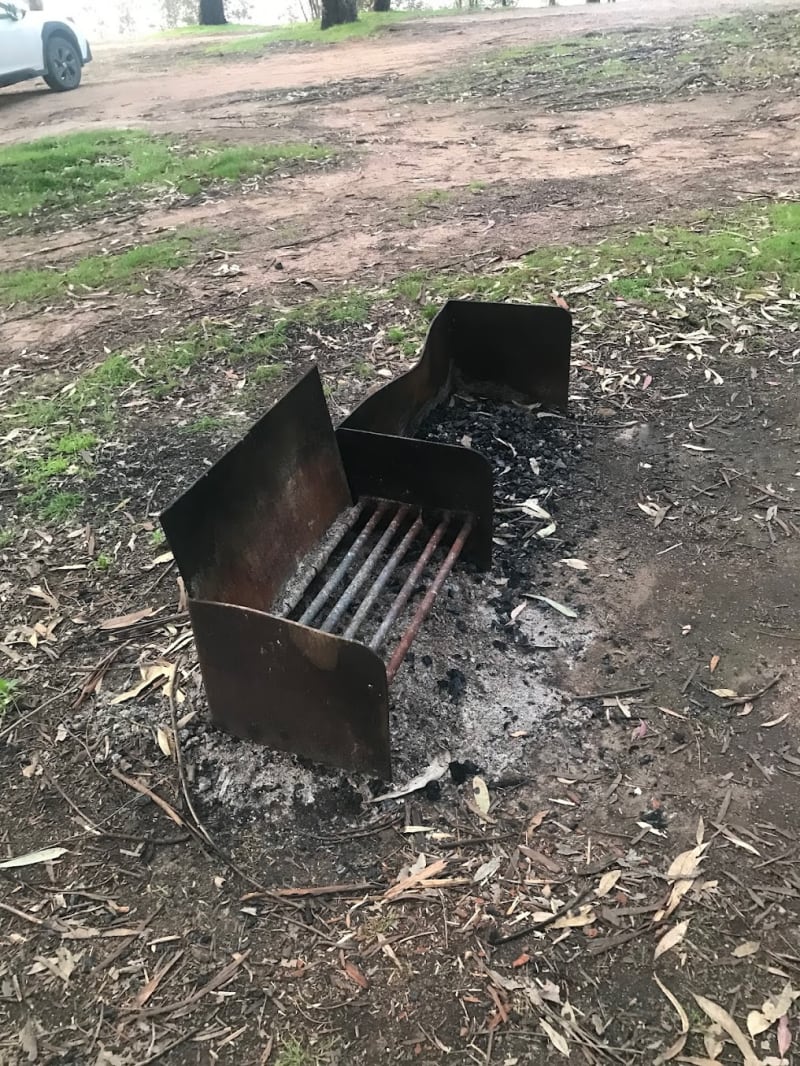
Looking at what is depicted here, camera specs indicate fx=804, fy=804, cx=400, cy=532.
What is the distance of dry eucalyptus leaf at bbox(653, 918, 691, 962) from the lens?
7.41ft

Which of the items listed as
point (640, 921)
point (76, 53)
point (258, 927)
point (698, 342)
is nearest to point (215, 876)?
point (258, 927)

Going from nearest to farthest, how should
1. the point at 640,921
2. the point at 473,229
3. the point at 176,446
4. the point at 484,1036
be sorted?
the point at 484,1036 < the point at 640,921 < the point at 176,446 < the point at 473,229

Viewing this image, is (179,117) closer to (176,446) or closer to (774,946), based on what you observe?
(176,446)

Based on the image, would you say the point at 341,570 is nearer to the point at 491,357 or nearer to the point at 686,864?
the point at 686,864

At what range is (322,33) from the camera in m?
18.2

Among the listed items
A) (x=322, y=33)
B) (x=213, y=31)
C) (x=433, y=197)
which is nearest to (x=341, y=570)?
(x=433, y=197)

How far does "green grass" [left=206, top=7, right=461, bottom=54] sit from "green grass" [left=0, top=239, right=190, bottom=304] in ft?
42.2

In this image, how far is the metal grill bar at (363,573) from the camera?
304 centimetres

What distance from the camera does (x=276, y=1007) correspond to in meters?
2.21

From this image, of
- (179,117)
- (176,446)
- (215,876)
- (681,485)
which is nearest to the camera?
(215,876)

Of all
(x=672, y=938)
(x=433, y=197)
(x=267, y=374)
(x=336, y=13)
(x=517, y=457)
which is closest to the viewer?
(x=672, y=938)

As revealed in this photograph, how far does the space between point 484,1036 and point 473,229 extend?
6431 mm

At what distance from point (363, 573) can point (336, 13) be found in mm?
19678

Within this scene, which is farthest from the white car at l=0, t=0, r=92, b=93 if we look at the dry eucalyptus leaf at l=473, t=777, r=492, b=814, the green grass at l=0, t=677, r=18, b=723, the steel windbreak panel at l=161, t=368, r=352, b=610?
the dry eucalyptus leaf at l=473, t=777, r=492, b=814
